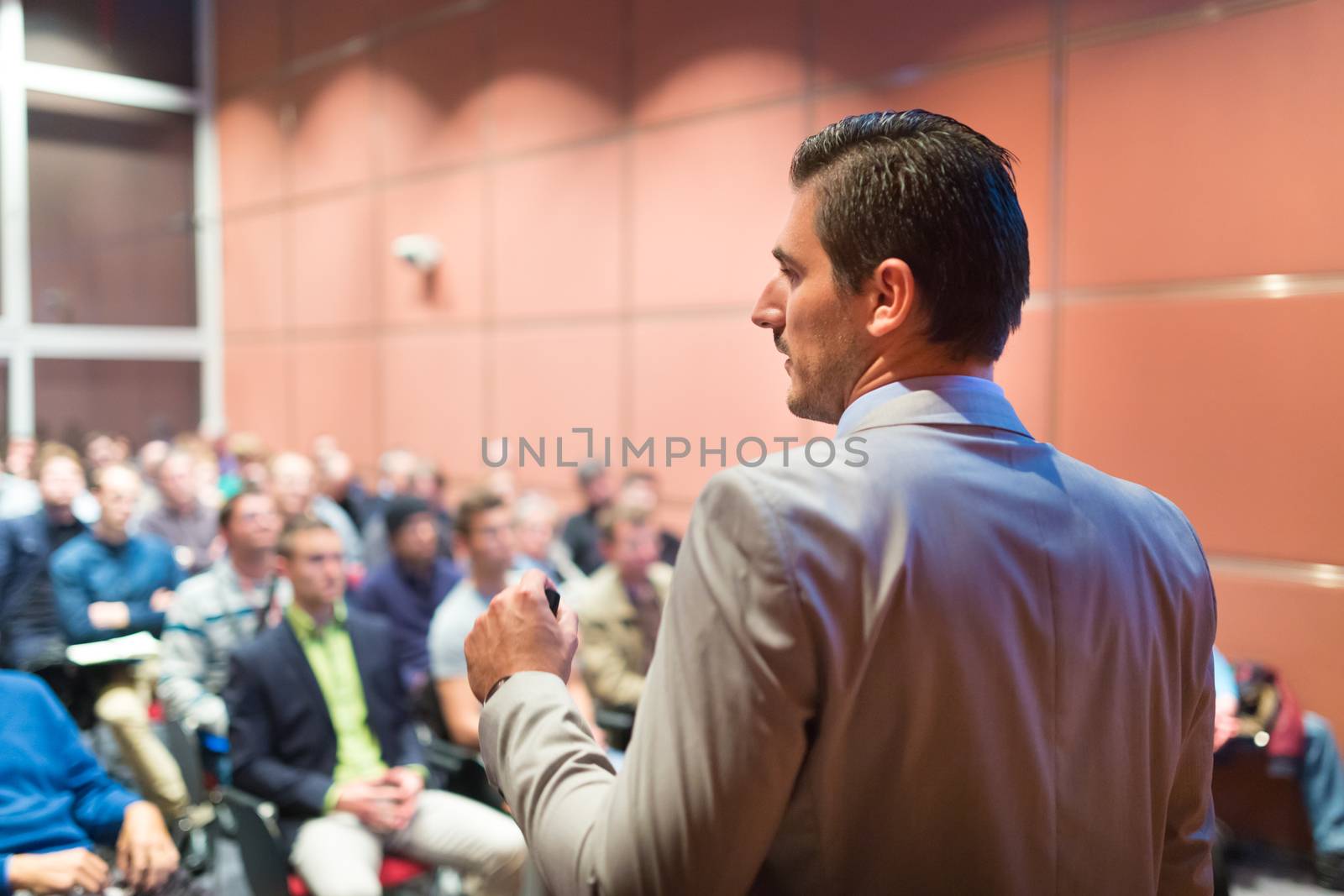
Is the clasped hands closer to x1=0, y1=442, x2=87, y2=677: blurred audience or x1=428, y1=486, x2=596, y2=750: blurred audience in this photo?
x1=428, y1=486, x2=596, y2=750: blurred audience

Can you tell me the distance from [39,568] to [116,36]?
6363mm

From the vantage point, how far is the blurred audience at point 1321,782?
3266mm

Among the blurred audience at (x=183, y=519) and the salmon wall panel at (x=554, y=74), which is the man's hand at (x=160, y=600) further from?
the salmon wall panel at (x=554, y=74)

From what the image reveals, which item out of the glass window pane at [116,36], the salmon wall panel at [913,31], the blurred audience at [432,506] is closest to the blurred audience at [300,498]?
the blurred audience at [432,506]

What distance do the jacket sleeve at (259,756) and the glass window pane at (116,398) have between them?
6.75 m

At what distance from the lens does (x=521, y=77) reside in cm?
618

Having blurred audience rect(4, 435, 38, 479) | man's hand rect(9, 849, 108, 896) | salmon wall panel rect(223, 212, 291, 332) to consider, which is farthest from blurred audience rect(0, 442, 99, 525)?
man's hand rect(9, 849, 108, 896)

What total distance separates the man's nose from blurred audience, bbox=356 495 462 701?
10.6 ft

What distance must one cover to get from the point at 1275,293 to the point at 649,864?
347 cm

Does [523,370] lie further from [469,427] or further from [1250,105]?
[1250,105]

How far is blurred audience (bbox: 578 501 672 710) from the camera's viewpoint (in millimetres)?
3338

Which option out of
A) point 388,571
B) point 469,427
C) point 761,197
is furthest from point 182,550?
point 761,197

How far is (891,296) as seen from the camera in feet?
2.63

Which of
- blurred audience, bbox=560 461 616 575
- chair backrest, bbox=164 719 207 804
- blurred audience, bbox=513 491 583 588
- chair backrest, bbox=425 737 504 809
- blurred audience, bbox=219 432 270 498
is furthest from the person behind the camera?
blurred audience, bbox=219 432 270 498
